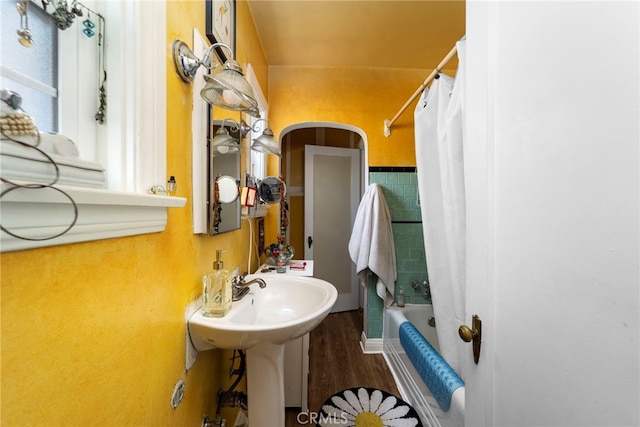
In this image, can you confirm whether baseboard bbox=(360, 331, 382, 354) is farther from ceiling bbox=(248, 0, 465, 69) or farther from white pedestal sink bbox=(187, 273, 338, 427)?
ceiling bbox=(248, 0, 465, 69)

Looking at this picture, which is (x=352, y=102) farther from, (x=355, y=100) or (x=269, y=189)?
(x=269, y=189)

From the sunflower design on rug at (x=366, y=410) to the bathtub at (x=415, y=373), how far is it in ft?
0.31

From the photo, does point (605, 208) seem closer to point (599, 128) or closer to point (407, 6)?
point (599, 128)

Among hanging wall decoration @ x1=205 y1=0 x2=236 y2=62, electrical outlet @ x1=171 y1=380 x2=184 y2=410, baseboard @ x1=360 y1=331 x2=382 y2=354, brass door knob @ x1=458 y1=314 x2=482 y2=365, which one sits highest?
hanging wall decoration @ x1=205 y1=0 x2=236 y2=62

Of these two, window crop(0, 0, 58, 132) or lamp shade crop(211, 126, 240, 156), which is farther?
lamp shade crop(211, 126, 240, 156)

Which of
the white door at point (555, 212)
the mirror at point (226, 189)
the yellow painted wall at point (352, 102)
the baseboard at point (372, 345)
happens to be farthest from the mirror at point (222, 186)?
the baseboard at point (372, 345)

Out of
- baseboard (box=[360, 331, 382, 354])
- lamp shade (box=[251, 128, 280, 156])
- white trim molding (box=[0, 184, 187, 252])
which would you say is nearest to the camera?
white trim molding (box=[0, 184, 187, 252])

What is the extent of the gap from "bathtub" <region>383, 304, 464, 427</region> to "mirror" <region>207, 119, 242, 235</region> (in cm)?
123

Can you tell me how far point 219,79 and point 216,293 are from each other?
666mm

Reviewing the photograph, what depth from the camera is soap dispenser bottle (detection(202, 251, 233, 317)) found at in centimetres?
80

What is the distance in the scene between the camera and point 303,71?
2.07 metres

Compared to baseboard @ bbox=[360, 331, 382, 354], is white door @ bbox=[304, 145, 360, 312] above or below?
above

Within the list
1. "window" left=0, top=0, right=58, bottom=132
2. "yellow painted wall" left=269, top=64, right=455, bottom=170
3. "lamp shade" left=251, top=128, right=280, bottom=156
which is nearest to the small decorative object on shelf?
"lamp shade" left=251, top=128, right=280, bottom=156

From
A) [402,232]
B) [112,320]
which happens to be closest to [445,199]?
[402,232]
